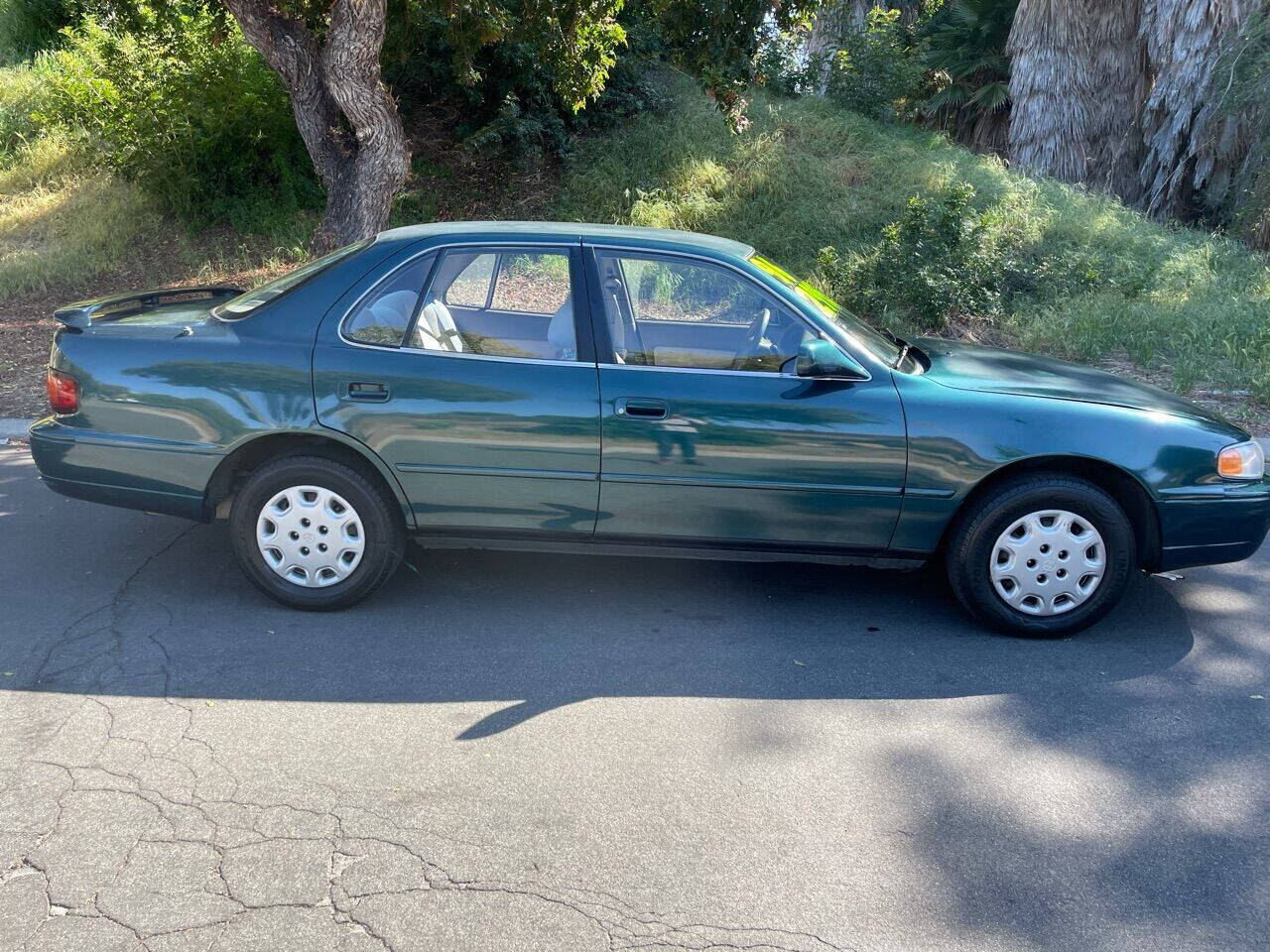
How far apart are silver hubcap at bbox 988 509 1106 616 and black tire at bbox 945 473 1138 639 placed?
0.03 m

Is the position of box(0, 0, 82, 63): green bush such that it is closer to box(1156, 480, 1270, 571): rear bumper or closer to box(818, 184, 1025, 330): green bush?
box(818, 184, 1025, 330): green bush

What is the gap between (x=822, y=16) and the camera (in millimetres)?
22062

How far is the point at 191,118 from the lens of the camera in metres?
13.2

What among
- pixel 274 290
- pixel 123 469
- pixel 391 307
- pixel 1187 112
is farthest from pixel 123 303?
pixel 1187 112

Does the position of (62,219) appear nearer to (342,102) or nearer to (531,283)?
(342,102)

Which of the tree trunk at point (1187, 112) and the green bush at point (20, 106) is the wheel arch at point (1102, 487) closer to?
the tree trunk at point (1187, 112)

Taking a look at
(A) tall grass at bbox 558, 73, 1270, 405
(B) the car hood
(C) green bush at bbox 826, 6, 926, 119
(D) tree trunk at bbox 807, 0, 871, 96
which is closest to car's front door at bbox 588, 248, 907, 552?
(B) the car hood

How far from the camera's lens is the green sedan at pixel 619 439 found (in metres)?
4.71

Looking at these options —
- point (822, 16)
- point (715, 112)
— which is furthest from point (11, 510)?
point (822, 16)

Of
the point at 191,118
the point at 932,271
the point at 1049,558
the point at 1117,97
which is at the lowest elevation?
the point at 1049,558

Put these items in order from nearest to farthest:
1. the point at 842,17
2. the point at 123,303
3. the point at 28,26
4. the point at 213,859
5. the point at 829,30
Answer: the point at 213,859, the point at 123,303, the point at 28,26, the point at 842,17, the point at 829,30

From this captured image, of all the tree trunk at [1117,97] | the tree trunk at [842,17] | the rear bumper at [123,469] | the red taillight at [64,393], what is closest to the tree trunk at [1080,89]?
the tree trunk at [1117,97]

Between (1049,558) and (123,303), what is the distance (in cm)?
436

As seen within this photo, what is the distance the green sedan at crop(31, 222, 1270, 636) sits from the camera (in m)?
4.71
